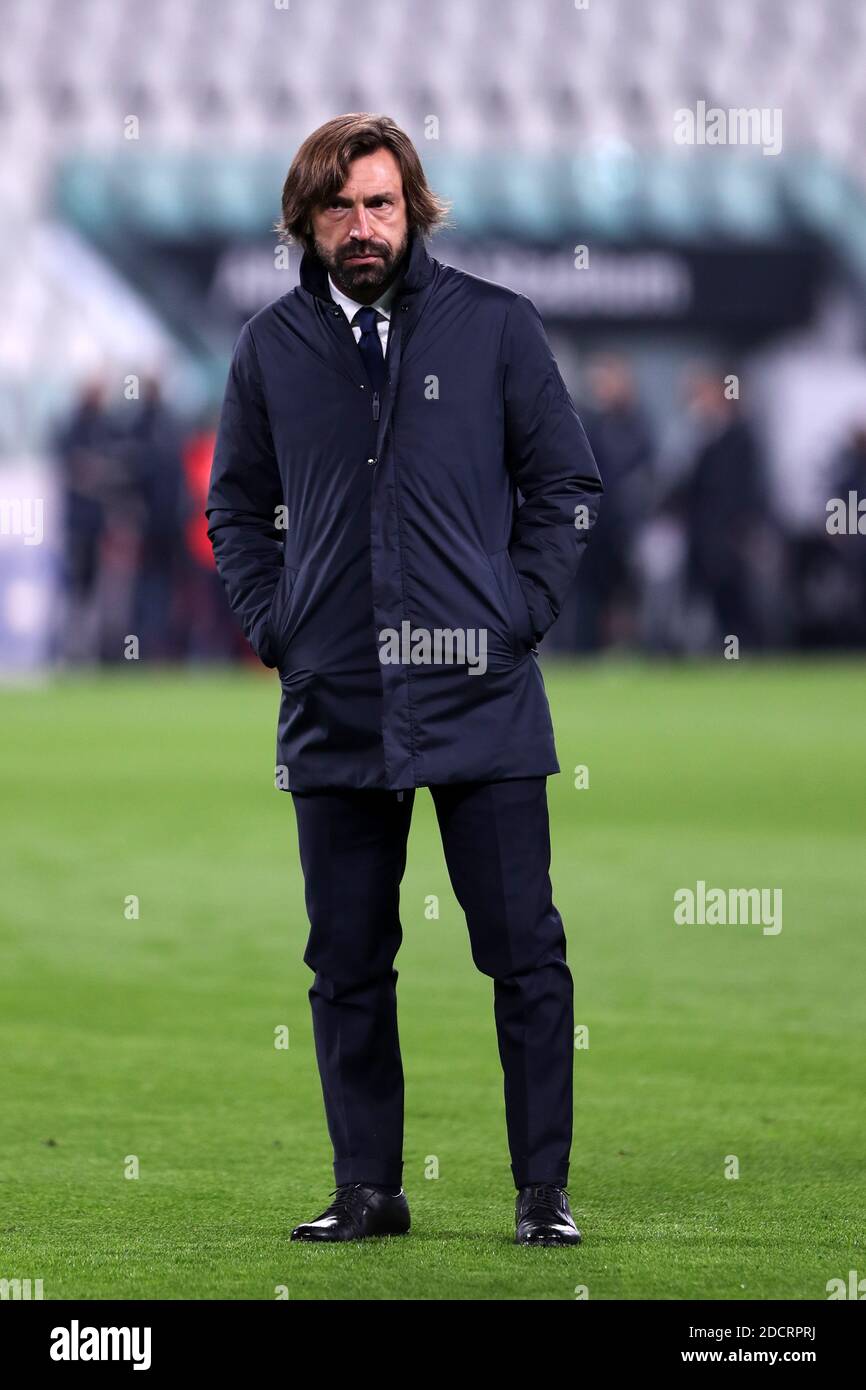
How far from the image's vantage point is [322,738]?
4324 mm

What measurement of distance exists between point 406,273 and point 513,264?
800 inches

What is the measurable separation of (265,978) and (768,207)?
18.9 meters

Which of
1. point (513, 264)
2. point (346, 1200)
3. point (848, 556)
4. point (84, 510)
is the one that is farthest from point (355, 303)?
point (513, 264)

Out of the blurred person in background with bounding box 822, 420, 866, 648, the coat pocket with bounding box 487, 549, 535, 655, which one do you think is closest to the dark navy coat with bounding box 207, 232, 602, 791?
the coat pocket with bounding box 487, 549, 535, 655

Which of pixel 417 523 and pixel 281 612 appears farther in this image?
pixel 281 612

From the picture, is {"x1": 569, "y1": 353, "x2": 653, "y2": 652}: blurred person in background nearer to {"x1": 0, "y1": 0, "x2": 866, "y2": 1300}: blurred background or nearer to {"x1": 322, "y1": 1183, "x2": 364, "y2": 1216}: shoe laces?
{"x1": 0, "y1": 0, "x2": 866, "y2": 1300}: blurred background

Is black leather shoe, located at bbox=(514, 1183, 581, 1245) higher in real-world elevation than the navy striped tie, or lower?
lower

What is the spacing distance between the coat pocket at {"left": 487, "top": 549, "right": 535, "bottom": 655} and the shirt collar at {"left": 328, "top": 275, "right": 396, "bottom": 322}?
0.49 meters

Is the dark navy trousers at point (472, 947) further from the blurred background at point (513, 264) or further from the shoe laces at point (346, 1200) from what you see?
the blurred background at point (513, 264)

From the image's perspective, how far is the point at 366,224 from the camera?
420cm

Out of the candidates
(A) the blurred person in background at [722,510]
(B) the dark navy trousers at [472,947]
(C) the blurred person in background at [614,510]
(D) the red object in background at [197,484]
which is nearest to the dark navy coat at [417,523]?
(B) the dark navy trousers at [472,947]

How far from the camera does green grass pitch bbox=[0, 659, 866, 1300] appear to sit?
4285 mm

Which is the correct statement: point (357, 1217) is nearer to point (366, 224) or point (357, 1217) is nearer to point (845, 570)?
point (366, 224)

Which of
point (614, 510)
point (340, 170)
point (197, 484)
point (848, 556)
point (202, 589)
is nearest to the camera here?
point (340, 170)
